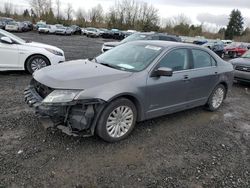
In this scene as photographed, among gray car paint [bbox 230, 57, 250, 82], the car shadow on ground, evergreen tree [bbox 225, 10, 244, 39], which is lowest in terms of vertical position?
the car shadow on ground

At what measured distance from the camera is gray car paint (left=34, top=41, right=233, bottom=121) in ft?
12.7

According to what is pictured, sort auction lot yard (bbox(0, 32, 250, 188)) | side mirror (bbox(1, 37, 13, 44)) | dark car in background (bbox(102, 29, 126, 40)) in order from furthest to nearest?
dark car in background (bbox(102, 29, 126, 40)) < side mirror (bbox(1, 37, 13, 44)) < auction lot yard (bbox(0, 32, 250, 188))

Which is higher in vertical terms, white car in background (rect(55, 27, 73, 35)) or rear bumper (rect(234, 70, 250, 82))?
white car in background (rect(55, 27, 73, 35))

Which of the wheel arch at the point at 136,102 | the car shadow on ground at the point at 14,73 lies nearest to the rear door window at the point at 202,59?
the wheel arch at the point at 136,102

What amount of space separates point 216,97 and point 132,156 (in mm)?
3232

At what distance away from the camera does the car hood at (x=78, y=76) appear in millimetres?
3859

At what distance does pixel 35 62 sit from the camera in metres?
8.34

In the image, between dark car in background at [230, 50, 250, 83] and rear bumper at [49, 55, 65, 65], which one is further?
dark car in background at [230, 50, 250, 83]

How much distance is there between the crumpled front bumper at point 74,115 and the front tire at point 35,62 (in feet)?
15.8

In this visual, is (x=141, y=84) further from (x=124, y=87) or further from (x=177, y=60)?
(x=177, y=60)

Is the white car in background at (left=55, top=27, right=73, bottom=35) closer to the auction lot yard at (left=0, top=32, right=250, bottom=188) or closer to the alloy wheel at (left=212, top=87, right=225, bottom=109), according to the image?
the auction lot yard at (left=0, top=32, right=250, bottom=188)

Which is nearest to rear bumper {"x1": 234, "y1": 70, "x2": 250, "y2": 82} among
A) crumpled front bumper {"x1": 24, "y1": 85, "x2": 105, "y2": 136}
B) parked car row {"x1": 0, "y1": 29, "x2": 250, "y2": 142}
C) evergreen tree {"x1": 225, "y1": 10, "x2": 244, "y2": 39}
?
parked car row {"x1": 0, "y1": 29, "x2": 250, "y2": 142}

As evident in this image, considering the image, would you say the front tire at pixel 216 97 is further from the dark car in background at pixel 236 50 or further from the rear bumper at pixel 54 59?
the dark car in background at pixel 236 50

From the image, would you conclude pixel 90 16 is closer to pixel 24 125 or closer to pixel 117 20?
pixel 117 20
